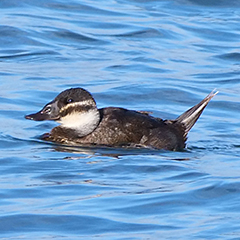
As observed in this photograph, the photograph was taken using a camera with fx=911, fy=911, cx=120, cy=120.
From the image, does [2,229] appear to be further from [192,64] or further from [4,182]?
[192,64]

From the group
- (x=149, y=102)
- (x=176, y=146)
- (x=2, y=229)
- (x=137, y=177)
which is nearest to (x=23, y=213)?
(x=2, y=229)

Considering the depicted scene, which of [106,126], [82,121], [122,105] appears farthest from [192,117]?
[122,105]

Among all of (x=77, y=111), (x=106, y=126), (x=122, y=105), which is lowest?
(x=122, y=105)

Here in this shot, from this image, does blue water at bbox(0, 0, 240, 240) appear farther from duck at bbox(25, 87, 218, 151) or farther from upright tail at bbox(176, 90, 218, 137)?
upright tail at bbox(176, 90, 218, 137)

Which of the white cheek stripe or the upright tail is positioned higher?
the white cheek stripe

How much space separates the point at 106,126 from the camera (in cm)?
1075

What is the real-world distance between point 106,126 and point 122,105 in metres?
2.90

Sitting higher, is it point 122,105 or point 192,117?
point 192,117

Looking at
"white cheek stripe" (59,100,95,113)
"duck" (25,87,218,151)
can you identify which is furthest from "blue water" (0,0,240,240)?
"white cheek stripe" (59,100,95,113)

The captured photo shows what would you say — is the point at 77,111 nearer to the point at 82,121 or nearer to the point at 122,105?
the point at 82,121

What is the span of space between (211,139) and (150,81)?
3677 mm

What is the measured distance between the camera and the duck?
1070 centimetres

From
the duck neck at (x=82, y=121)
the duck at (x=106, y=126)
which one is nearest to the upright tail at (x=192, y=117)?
the duck at (x=106, y=126)

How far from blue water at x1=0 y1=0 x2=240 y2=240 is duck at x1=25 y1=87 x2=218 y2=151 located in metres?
0.16
